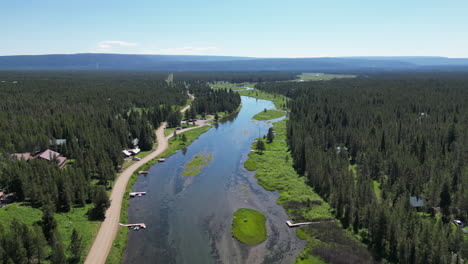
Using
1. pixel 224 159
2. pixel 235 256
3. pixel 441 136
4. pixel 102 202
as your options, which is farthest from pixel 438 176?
pixel 102 202

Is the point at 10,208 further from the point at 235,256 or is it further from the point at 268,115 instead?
the point at 268,115

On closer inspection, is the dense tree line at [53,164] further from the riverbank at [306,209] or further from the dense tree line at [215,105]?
the riverbank at [306,209]

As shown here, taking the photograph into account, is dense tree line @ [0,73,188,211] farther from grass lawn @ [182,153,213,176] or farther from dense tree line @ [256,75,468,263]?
dense tree line @ [256,75,468,263]

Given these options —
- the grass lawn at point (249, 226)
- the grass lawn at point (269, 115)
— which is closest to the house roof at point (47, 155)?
the grass lawn at point (249, 226)

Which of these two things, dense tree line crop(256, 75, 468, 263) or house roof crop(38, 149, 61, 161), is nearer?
dense tree line crop(256, 75, 468, 263)

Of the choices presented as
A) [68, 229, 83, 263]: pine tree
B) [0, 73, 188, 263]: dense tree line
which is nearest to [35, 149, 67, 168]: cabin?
[0, 73, 188, 263]: dense tree line

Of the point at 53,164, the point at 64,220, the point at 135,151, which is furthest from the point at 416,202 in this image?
the point at 53,164

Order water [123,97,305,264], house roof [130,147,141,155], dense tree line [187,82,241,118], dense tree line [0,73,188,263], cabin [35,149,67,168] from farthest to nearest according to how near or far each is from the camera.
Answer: dense tree line [187,82,241,118] → house roof [130,147,141,155] → cabin [35,149,67,168] → water [123,97,305,264] → dense tree line [0,73,188,263]

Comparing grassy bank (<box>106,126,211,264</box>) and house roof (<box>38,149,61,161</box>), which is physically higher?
house roof (<box>38,149,61,161</box>)
